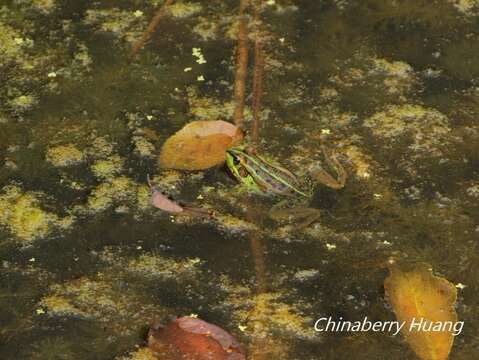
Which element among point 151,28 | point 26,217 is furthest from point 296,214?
point 151,28

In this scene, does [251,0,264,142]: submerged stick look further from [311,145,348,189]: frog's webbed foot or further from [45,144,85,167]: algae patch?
[45,144,85,167]: algae patch

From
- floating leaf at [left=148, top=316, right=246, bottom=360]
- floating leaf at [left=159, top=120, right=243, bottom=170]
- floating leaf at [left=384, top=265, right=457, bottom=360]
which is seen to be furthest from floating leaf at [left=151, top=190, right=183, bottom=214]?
floating leaf at [left=384, top=265, right=457, bottom=360]

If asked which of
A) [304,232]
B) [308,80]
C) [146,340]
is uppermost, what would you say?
[308,80]

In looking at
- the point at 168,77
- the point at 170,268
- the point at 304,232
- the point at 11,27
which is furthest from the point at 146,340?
the point at 11,27

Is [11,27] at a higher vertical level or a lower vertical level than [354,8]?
lower

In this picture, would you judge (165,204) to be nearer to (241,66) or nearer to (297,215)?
(297,215)

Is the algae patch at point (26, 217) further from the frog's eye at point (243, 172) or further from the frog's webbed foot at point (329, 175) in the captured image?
the frog's webbed foot at point (329, 175)

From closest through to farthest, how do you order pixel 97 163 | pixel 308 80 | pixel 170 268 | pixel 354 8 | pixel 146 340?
pixel 146 340 < pixel 170 268 < pixel 97 163 < pixel 308 80 < pixel 354 8

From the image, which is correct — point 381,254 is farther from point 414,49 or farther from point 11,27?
point 11,27
